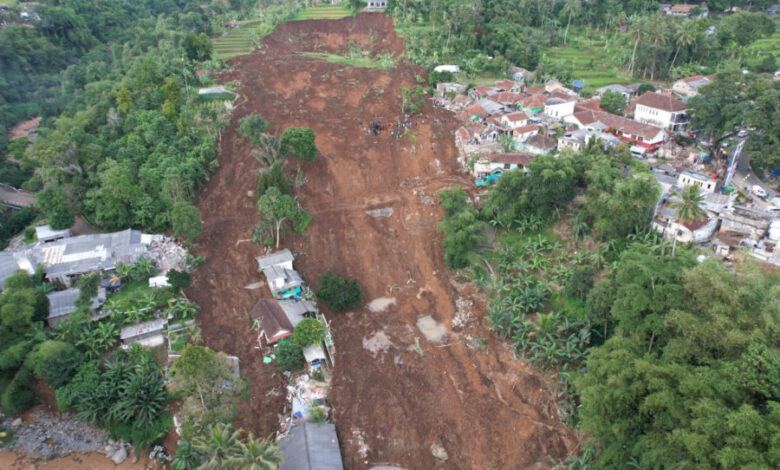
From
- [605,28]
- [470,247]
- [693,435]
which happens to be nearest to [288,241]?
[470,247]

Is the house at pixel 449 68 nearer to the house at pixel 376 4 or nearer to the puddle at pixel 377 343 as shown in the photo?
the house at pixel 376 4

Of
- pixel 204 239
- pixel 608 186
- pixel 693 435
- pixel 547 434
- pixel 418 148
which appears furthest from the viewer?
pixel 418 148

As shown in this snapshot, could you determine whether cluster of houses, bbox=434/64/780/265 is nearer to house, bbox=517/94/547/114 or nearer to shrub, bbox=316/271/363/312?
house, bbox=517/94/547/114

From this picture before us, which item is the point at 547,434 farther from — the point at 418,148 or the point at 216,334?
the point at 418,148

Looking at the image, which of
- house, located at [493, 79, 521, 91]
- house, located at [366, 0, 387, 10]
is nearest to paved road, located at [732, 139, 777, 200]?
house, located at [493, 79, 521, 91]

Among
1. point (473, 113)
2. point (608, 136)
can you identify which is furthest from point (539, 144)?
point (473, 113)

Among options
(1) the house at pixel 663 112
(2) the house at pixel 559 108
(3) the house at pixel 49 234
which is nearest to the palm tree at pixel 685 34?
(1) the house at pixel 663 112
